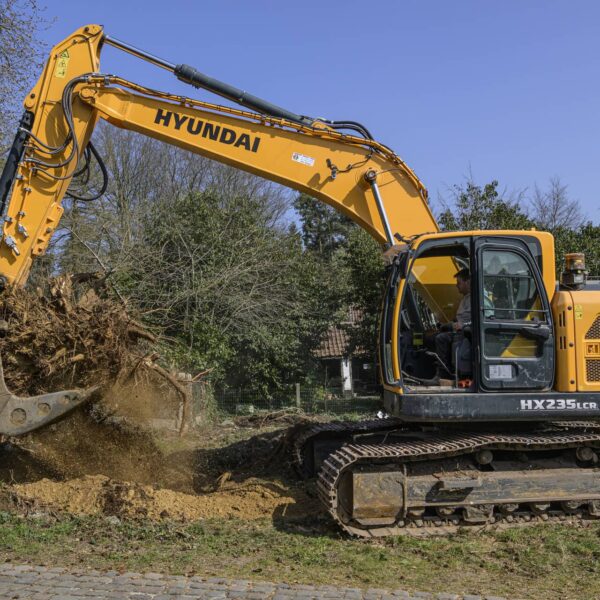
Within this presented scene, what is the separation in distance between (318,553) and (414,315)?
3.01 meters

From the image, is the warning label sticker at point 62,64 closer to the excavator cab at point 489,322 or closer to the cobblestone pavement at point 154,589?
the excavator cab at point 489,322

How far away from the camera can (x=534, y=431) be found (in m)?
7.42

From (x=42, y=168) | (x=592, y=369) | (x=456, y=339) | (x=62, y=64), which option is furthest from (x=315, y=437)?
(x=62, y=64)

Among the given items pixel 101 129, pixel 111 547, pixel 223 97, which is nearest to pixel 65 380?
pixel 111 547

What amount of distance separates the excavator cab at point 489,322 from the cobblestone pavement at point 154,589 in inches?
90.0

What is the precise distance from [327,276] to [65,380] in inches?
666

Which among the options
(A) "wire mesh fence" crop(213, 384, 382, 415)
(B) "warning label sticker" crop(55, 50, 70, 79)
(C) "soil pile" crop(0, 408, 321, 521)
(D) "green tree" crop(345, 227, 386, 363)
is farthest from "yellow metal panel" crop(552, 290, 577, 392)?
(D) "green tree" crop(345, 227, 386, 363)

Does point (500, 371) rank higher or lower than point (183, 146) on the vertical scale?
lower

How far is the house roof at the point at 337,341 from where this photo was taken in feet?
78.6

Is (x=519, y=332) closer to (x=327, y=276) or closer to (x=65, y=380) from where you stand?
(x=65, y=380)

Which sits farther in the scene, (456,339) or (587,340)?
(456,339)

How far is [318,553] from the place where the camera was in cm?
605

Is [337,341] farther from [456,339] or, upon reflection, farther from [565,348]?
[565,348]

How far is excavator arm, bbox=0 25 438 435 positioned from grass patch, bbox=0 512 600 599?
105 inches
